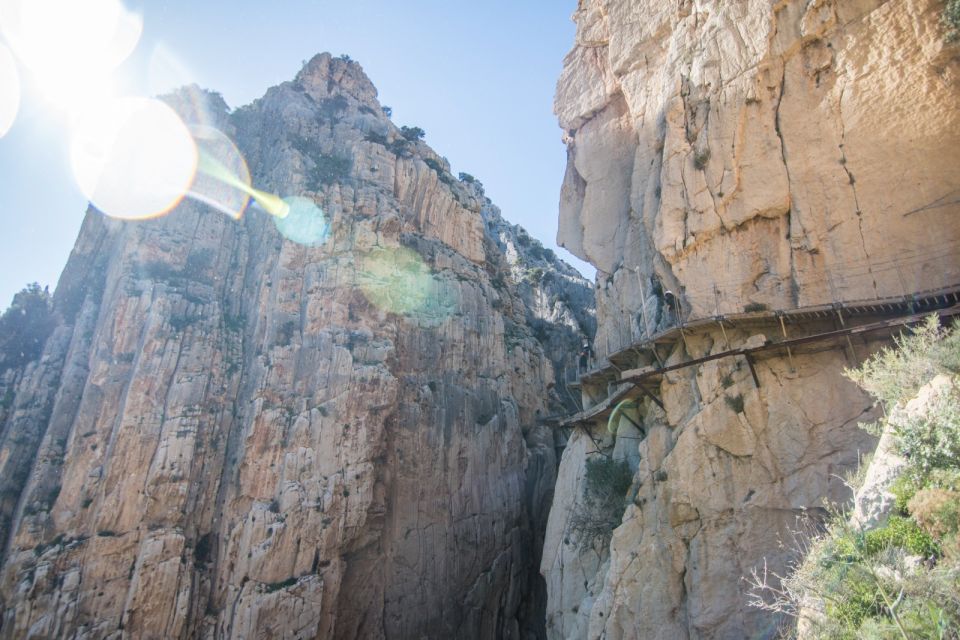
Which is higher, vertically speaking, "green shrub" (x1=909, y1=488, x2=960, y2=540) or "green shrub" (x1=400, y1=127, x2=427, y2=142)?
"green shrub" (x1=400, y1=127, x2=427, y2=142)

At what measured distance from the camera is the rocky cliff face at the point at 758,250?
645 inches

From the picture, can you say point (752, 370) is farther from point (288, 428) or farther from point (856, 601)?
point (288, 428)

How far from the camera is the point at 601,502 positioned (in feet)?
75.9

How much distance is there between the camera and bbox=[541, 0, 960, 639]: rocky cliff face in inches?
645

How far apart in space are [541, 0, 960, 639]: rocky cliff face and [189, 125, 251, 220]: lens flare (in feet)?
115

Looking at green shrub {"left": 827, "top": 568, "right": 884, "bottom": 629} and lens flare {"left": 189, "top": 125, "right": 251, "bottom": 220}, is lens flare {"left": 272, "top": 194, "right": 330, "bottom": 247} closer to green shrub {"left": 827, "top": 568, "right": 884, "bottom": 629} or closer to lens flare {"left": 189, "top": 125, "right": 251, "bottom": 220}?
lens flare {"left": 189, "top": 125, "right": 251, "bottom": 220}

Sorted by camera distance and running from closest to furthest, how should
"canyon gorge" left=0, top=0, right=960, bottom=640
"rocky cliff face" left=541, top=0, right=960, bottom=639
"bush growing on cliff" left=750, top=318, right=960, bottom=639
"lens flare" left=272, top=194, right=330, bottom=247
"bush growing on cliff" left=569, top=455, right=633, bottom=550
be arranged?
"bush growing on cliff" left=750, top=318, right=960, bottom=639 < "rocky cliff face" left=541, top=0, right=960, bottom=639 < "canyon gorge" left=0, top=0, right=960, bottom=640 < "bush growing on cliff" left=569, top=455, right=633, bottom=550 < "lens flare" left=272, top=194, right=330, bottom=247

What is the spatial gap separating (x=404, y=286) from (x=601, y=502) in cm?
2374

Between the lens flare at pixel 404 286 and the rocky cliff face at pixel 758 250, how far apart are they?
21.3m

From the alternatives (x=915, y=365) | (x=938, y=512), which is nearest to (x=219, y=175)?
(x=915, y=365)

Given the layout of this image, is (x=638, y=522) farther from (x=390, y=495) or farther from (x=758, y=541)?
(x=390, y=495)

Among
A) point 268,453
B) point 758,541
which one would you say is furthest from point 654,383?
point 268,453

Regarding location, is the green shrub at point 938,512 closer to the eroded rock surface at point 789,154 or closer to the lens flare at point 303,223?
the eroded rock surface at point 789,154

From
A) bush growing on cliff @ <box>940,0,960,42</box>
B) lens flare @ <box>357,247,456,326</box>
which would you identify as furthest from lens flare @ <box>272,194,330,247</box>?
bush growing on cliff @ <box>940,0,960,42</box>
